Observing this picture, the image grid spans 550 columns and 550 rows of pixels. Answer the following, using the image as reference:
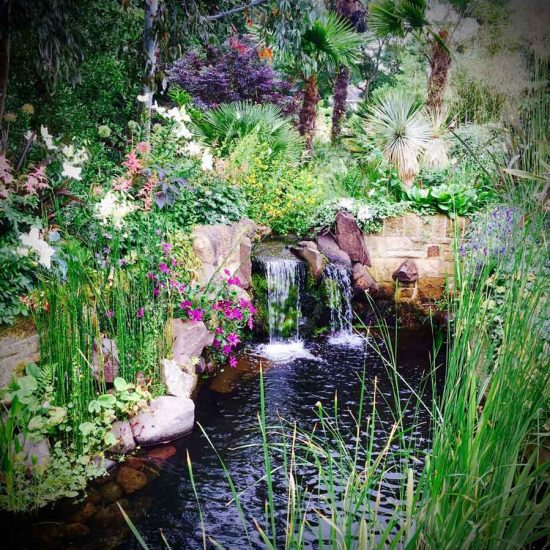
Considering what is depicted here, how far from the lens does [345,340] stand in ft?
20.8

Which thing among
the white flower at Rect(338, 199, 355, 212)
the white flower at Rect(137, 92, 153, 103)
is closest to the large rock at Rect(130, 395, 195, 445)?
the white flower at Rect(137, 92, 153, 103)

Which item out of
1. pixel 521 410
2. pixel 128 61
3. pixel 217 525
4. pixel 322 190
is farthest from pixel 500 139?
pixel 322 190

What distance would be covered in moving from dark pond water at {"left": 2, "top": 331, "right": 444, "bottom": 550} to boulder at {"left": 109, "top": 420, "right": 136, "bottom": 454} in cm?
21

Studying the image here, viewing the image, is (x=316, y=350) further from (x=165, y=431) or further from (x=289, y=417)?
(x=165, y=431)

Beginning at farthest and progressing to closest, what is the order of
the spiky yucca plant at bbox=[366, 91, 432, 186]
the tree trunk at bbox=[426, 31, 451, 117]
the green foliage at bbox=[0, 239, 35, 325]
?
1. the tree trunk at bbox=[426, 31, 451, 117]
2. the spiky yucca plant at bbox=[366, 91, 432, 186]
3. the green foliage at bbox=[0, 239, 35, 325]

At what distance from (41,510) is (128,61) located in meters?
4.94

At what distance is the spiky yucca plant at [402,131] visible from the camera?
8.27 metres

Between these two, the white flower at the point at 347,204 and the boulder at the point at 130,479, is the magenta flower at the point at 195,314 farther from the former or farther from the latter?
the white flower at the point at 347,204

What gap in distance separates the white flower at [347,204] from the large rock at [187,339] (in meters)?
3.39

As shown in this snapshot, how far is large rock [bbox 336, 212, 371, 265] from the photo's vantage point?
708cm

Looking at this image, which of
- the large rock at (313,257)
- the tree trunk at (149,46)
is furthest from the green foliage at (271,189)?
the tree trunk at (149,46)

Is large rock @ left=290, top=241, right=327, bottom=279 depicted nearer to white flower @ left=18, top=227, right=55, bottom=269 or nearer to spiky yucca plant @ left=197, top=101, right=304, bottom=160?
spiky yucca plant @ left=197, top=101, right=304, bottom=160

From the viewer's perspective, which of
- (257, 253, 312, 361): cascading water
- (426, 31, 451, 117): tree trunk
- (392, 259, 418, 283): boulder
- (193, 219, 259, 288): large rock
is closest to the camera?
(193, 219, 259, 288): large rock

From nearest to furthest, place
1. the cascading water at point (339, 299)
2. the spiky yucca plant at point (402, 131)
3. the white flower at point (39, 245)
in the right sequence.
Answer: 1. the white flower at point (39, 245)
2. the cascading water at point (339, 299)
3. the spiky yucca plant at point (402, 131)
